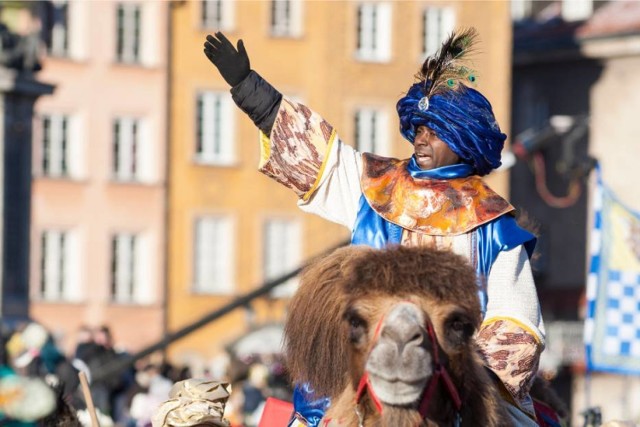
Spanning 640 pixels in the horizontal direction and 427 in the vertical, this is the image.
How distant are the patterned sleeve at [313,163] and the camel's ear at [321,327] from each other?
1.09 metres

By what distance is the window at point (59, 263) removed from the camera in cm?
4947

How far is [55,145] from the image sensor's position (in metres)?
49.6

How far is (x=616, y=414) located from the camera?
45.9m

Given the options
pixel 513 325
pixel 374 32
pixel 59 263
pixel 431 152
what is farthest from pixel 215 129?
pixel 513 325

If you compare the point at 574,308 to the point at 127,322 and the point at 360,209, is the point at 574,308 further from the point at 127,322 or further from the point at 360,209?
the point at 360,209

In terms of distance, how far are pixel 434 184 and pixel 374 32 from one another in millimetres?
45650

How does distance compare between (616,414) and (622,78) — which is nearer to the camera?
(616,414)

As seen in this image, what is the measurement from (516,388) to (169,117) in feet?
144

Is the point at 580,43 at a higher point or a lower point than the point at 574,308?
higher

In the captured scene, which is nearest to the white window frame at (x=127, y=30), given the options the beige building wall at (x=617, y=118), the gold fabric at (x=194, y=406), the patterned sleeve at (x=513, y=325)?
the beige building wall at (x=617, y=118)

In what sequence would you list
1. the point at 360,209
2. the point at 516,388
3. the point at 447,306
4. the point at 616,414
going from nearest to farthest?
1. the point at 447,306
2. the point at 516,388
3. the point at 360,209
4. the point at 616,414

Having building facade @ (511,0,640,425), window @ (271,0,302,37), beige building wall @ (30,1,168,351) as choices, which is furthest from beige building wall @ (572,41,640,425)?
beige building wall @ (30,1,168,351)

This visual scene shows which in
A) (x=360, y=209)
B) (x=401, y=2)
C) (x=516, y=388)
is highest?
(x=401, y=2)

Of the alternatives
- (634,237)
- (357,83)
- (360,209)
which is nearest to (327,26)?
(357,83)
